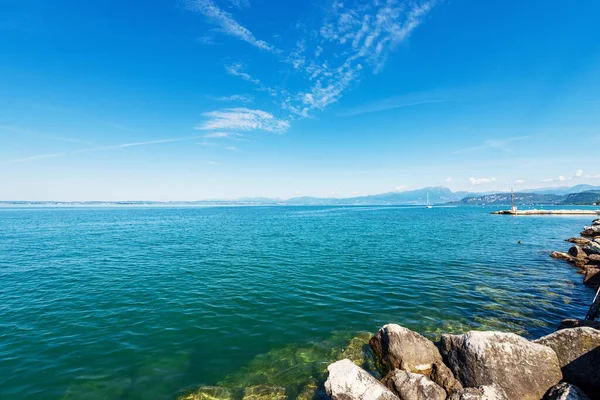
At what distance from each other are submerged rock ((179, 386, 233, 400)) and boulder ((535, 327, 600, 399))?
14.4 m

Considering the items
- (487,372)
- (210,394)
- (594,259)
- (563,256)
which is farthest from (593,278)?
(210,394)

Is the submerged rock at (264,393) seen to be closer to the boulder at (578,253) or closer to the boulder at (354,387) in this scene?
the boulder at (354,387)

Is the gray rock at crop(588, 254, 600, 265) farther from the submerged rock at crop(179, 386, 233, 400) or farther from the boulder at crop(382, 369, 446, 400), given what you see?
the submerged rock at crop(179, 386, 233, 400)

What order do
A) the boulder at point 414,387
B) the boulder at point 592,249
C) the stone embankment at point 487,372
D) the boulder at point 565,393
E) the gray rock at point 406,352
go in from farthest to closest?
the boulder at point 592,249, the gray rock at point 406,352, the boulder at point 414,387, the stone embankment at point 487,372, the boulder at point 565,393

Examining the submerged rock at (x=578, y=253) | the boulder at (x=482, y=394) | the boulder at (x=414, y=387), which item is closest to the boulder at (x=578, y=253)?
the submerged rock at (x=578, y=253)

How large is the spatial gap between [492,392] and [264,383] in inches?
360

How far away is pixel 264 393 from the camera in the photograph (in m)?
11.6

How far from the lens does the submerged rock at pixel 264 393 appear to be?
37.3ft

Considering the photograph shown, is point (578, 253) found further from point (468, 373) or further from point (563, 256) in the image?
point (468, 373)

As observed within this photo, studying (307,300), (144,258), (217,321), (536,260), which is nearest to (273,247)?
(144,258)

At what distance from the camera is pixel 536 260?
3531cm

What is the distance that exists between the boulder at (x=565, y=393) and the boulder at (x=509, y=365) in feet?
1.21

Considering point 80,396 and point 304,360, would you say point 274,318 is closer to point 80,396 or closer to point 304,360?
point 304,360

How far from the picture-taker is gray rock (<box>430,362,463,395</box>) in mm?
10961
